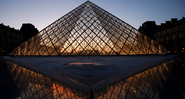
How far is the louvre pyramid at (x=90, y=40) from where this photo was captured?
11680 millimetres

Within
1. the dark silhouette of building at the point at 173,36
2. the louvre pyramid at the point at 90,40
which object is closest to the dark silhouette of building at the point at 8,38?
the louvre pyramid at the point at 90,40

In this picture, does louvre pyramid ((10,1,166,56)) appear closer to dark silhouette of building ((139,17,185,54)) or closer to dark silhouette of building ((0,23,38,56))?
dark silhouette of building ((139,17,185,54))

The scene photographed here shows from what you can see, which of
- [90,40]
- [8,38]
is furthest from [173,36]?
[8,38]

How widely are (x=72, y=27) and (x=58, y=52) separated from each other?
414 centimetres

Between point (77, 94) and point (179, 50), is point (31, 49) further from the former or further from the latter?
point (179, 50)

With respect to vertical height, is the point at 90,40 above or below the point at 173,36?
above

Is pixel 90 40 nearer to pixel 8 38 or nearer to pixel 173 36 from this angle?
pixel 173 36

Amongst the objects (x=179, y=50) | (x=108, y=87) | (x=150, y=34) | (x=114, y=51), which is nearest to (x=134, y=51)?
(x=114, y=51)

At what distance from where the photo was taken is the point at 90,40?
39.7 feet

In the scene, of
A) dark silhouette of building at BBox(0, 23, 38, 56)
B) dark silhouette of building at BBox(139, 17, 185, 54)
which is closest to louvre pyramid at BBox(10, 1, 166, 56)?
dark silhouette of building at BBox(139, 17, 185, 54)

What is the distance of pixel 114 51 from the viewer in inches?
452

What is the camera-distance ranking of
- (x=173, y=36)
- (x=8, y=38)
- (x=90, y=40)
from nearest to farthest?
(x=90, y=40) → (x=173, y=36) → (x=8, y=38)

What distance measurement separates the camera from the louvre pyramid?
1168 centimetres

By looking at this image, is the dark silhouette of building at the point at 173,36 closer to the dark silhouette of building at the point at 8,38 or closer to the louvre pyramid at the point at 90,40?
the louvre pyramid at the point at 90,40
